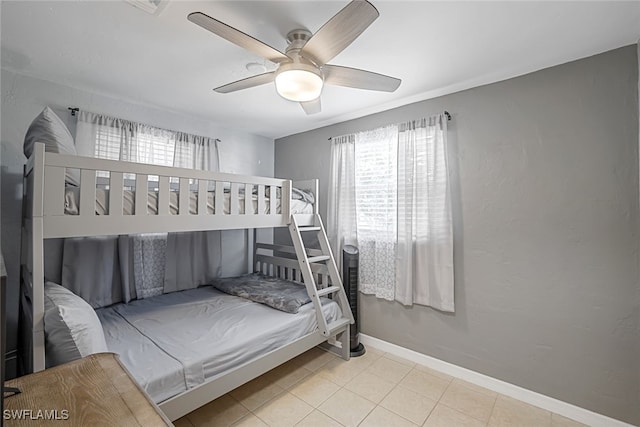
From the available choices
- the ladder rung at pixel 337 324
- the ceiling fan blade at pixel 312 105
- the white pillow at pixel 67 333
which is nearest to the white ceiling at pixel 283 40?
the ceiling fan blade at pixel 312 105

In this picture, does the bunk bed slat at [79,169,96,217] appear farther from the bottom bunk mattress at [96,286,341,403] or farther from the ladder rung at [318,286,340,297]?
the ladder rung at [318,286,340,297]

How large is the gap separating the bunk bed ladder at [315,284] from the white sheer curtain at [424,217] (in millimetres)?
533

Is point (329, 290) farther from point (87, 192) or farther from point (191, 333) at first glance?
point (87, 192)

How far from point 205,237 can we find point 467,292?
2649mm

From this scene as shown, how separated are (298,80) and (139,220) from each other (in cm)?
123

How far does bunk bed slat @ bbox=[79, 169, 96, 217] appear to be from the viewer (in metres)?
1.48

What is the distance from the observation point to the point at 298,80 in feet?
4.91

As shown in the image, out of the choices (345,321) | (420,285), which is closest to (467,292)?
(420,285)

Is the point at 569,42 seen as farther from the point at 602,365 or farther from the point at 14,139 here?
the point at 14,139

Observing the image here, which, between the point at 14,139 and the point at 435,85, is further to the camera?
the point at 435,85

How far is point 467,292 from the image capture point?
7.51 feet

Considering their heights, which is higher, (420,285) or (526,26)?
(526,26)

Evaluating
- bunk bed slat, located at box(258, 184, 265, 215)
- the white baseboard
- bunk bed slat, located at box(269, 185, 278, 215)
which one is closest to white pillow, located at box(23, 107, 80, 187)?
bunk bed slat, located at box(258, 184, 265, 215)

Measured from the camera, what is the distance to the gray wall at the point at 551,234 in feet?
5.64
